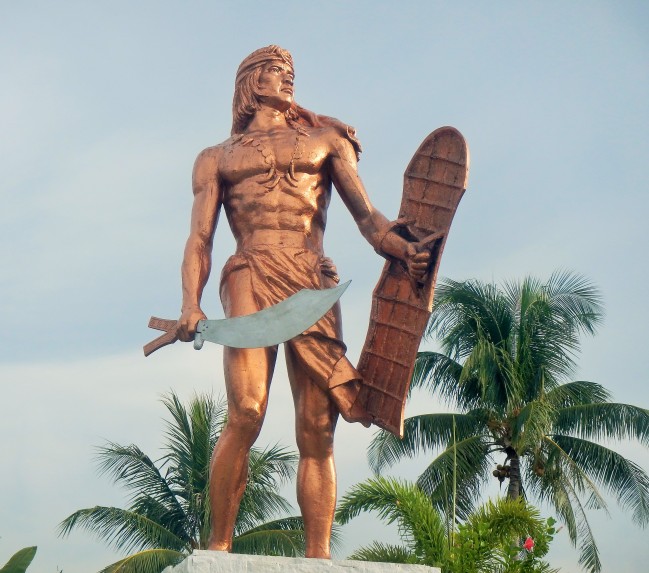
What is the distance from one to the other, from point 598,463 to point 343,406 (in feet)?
40.3

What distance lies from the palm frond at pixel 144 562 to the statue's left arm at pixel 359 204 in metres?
8.82

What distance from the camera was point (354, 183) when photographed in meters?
7.70

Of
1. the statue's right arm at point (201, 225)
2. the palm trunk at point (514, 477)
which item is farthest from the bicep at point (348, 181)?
the palm trunk at point (514, 477)

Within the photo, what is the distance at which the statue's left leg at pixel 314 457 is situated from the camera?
700cm

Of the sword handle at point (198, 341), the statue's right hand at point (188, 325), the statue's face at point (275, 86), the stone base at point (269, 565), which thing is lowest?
the stone base at point (269, 565)

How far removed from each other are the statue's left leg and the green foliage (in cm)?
439

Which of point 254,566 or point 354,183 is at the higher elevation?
point 354,183

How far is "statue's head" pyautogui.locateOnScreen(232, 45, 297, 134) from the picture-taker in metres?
7.94

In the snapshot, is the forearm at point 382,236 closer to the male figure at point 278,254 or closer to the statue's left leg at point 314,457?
the male figure at point 278,254

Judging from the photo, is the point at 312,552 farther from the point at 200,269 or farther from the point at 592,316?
the point at 592,316

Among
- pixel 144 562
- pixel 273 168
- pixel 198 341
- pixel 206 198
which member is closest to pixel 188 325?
pixel 198 341

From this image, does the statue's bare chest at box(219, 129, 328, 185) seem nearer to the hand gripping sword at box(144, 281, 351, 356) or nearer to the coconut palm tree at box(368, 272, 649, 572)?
the hand gripping sword at box(144, 281, 351, 356)

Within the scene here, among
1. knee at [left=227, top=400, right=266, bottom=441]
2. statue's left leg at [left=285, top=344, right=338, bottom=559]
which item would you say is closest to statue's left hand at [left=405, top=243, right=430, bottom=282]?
statue's left leg at [left=285, top=344, right=338, bottom=559]

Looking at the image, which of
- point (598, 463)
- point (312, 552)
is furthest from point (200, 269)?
point (598, 463)
